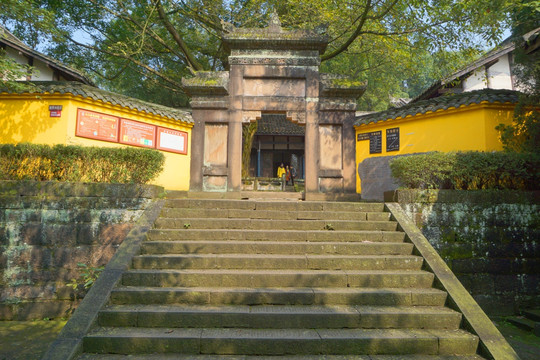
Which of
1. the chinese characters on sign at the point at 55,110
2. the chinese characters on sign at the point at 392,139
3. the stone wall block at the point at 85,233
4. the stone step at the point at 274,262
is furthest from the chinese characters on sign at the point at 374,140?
the chinese characters on sign at the point at 55,110

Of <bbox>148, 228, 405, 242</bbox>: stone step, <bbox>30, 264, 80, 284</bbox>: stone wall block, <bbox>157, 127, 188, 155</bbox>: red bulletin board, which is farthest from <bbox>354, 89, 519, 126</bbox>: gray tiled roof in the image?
<bbox>30, 264, 80, 284</bbox>: stone wall block

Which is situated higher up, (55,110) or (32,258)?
(55,110)

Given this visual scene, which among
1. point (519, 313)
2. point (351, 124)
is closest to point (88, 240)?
point (351, 124)

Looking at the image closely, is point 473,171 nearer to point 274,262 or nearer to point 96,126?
point 274,262

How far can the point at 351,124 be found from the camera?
9477 mm

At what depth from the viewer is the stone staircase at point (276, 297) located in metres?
3.67

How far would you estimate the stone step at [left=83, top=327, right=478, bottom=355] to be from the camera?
364cm

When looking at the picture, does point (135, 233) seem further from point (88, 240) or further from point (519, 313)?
point (519, 313)

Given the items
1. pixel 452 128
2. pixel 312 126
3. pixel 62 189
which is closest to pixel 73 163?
pixel 62 189

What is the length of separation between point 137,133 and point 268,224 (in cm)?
609

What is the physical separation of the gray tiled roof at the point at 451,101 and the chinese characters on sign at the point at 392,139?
1.43 feet

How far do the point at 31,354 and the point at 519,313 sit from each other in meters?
7.61

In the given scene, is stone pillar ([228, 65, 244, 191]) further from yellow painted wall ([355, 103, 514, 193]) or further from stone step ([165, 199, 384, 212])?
yellow painted wall ([355, 103, 514, 193])

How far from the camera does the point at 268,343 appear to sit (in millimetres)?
3666
